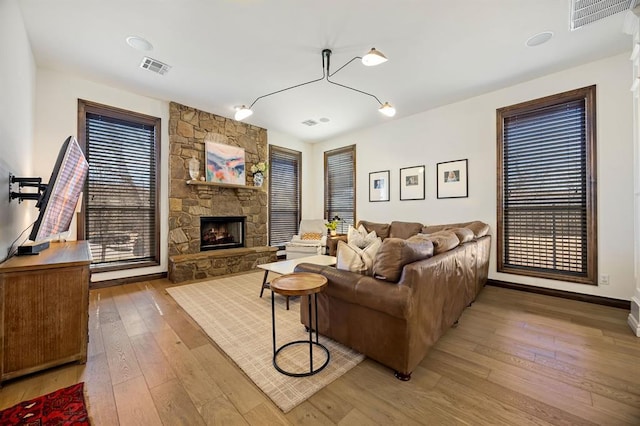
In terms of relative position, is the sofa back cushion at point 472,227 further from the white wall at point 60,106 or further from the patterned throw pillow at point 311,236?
the white wall at point 60,106

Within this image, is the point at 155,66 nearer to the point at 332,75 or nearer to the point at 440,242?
the point at 332,75

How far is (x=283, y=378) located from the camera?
5.49ft

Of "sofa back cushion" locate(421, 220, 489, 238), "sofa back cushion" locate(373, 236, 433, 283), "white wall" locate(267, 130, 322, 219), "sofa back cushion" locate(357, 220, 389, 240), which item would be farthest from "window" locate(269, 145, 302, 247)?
"sofa back cushion" locate(373, 236, 433, 283)

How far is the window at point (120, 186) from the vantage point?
3.68 metres

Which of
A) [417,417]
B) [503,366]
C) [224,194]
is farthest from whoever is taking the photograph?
[224,194]

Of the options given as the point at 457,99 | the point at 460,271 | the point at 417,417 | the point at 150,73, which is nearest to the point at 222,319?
the point at 417,417

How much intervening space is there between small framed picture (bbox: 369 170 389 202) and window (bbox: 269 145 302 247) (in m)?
1.95

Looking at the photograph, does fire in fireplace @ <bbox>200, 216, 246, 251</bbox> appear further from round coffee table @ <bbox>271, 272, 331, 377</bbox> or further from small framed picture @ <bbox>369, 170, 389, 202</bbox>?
round coffee table @ <bbox>271, 272, 331, 377</bbox>

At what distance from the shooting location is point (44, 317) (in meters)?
1.71

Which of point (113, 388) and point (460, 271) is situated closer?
point (113, 388)

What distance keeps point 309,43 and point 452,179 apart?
3120 mm

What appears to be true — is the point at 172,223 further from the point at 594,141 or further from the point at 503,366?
the point at 594,141

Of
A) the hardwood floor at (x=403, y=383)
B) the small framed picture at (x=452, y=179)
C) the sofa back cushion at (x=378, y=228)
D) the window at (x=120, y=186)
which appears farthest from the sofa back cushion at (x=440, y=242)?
the window at (x=120, y=186)

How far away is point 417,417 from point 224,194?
15.2ft
